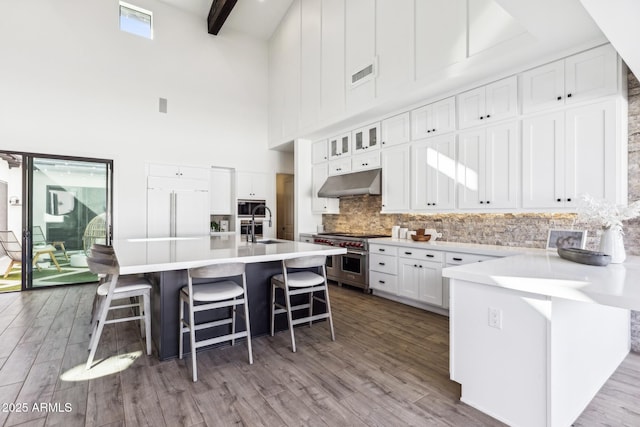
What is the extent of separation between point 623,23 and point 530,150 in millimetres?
1521

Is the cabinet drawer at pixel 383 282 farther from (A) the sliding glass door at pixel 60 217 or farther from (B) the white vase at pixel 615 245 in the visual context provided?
(A) the sliding glass door at pixel 60 217

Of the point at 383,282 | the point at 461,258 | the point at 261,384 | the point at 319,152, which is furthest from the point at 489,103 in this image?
the point at 261,384

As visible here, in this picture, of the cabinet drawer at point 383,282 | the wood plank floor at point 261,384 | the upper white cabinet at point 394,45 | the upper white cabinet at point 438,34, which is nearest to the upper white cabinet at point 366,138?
the upper white cabinet at point 394,45

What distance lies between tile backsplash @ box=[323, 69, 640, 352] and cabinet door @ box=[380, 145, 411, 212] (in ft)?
1.33

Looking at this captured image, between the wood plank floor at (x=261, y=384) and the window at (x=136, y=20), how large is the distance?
17.0 feet

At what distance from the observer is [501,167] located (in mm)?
3340

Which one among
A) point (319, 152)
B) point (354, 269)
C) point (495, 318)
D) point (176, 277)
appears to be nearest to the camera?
point (495, 318)

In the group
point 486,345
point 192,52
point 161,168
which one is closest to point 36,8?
point 192,52

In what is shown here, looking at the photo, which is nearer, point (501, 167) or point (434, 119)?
point (501, 167)

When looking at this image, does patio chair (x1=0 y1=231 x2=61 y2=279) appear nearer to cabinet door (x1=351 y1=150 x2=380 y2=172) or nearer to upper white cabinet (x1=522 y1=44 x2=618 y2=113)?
cabinet door (x1=351 y1=150 x2=380 y2=172)

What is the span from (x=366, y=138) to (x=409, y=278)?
231 centimetres

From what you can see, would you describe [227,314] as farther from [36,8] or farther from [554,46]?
[36,8]

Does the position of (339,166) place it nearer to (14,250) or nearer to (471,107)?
(471,107)

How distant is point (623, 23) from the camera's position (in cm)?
172
